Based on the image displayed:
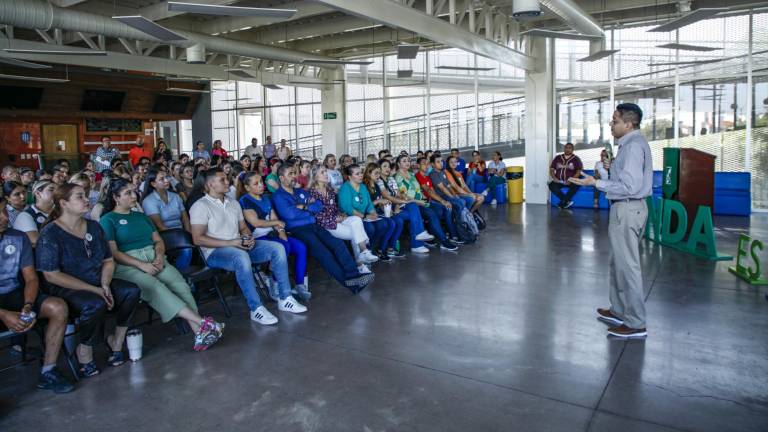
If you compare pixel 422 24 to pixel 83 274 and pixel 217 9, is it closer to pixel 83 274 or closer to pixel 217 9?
pixel 217 9

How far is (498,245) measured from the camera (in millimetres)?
8086

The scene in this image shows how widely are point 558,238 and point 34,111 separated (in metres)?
13.4

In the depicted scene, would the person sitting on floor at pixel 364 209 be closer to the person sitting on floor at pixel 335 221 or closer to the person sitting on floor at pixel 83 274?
the person sitting on floor at pixel 335 221

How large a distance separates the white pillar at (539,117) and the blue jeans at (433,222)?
20.9 feet

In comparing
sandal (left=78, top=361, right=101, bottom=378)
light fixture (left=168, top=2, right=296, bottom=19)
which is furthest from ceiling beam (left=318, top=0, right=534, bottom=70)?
sandal (left=78, top=361, right=101, bottom=378)

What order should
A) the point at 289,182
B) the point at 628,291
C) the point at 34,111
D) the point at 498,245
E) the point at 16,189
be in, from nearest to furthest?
the point at 628,291 < the point at 16,189 < the point at 289,182 < the point at 498,245 < the point at 34,111

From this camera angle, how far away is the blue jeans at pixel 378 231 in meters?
6.83

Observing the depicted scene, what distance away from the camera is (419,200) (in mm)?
7891

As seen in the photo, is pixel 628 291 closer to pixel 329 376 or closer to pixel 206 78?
pixel 329 376

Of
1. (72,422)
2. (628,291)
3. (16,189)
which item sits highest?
(16,189)

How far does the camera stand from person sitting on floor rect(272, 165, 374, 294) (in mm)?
5516

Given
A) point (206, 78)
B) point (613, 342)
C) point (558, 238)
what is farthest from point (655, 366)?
point (206, 78)

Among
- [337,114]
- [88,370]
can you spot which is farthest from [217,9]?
[337,114]

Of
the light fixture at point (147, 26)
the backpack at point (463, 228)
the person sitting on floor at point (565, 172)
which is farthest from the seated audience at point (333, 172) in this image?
the person sitting on floor at point (565, 172)
